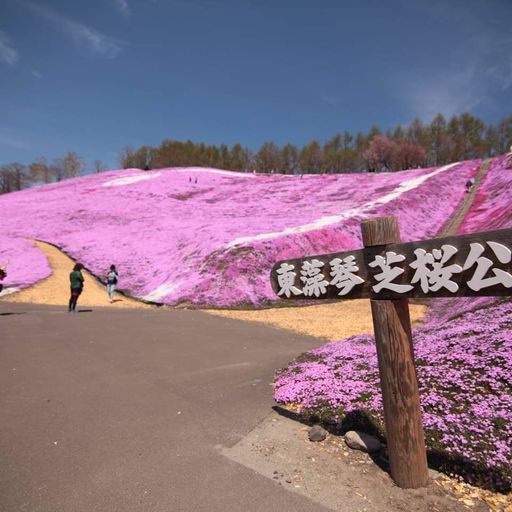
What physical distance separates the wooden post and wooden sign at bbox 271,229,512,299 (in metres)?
0.19

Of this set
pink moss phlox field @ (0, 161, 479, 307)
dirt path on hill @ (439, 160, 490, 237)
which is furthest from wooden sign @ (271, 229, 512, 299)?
dirt path on hill @ (439, 160, 490, 237)

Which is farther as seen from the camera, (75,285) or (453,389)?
(75,285)

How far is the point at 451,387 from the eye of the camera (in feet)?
18.0

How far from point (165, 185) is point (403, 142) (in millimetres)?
56412

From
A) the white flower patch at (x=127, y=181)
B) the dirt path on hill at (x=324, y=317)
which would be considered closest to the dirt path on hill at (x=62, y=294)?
the dirt path on hill at (x=324, y=317)

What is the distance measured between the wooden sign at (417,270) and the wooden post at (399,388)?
0.61 ft

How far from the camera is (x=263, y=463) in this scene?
4.43m

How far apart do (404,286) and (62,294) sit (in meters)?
22.4

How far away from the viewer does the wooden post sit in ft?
12.9

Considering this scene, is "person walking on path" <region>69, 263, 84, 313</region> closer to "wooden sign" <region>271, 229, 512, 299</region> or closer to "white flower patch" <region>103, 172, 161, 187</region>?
"wooden sign" <region>271, 229, 512, 299</region>

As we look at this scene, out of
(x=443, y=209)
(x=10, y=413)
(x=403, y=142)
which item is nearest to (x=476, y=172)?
(x=443, y=209)

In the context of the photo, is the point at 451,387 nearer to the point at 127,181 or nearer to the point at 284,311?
the point at 284,311

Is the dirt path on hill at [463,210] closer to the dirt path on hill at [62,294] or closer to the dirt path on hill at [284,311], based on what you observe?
the dirt path on hill at [284,311]

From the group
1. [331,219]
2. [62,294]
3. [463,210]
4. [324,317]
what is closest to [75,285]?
[62,294]
